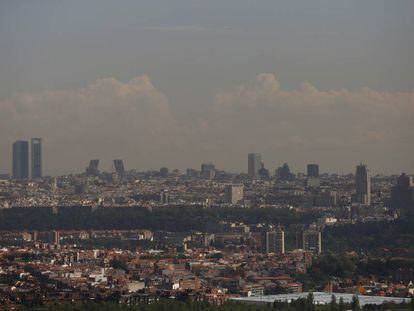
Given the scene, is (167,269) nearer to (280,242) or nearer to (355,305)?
(280,242)

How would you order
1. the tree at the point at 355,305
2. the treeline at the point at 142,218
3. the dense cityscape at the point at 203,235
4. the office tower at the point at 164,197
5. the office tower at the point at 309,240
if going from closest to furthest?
the tree at the point at 355,305, the dense cityscape at the point at 203,235, the office tower at the point at 309,240, the treeline at the point at 142,218, the office tower at the point at 164,197

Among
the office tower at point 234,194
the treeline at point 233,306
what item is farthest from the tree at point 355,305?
the office tower at point 234,194

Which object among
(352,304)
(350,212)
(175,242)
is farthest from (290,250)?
(352,304)

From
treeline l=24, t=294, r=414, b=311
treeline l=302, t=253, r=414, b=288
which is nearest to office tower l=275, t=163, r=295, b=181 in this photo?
treeline l=302, t=253, r=414, b=288

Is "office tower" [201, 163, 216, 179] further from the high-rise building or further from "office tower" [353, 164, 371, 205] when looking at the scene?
the high-rise building

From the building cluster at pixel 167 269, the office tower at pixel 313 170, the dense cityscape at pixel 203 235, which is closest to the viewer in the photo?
the building cluster at pixel 167 269

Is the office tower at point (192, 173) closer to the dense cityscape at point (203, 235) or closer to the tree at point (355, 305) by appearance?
the dense cityscape at point (203, 235)
